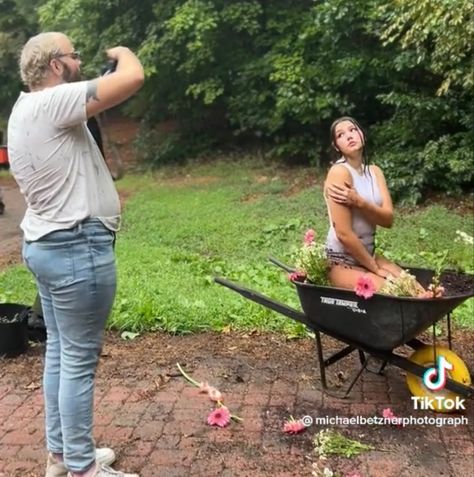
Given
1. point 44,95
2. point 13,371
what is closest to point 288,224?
point 13,371

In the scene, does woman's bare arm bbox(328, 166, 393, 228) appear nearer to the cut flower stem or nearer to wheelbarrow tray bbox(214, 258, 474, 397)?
wheelbarrow tray bbox(214, 258, 474, 397)

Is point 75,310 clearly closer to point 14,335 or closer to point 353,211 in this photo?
point 353,211

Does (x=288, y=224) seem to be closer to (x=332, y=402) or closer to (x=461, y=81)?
(x=461, y=81)

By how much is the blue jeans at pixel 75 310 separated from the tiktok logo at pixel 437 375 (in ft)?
5.47

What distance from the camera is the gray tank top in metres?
3.41

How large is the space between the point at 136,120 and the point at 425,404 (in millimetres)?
18204

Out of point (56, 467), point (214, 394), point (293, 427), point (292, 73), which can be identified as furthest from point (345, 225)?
point (292, 73)

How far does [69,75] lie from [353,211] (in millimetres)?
1599

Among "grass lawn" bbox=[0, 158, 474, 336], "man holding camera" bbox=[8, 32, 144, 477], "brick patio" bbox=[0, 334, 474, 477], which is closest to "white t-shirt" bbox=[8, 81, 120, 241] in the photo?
"man holding camera" bbox=[8, 32, 144, 477]

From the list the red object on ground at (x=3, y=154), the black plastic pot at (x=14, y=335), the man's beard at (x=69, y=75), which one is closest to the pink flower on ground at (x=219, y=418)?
the black plastic pot at (x=14, y=335)

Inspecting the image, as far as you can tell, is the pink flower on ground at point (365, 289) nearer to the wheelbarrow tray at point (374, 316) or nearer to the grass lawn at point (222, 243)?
the wheelbarrow tray at point (374, 316)

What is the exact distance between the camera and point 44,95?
2357mm

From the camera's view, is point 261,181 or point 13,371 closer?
point 13,371

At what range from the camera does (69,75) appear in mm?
2467
